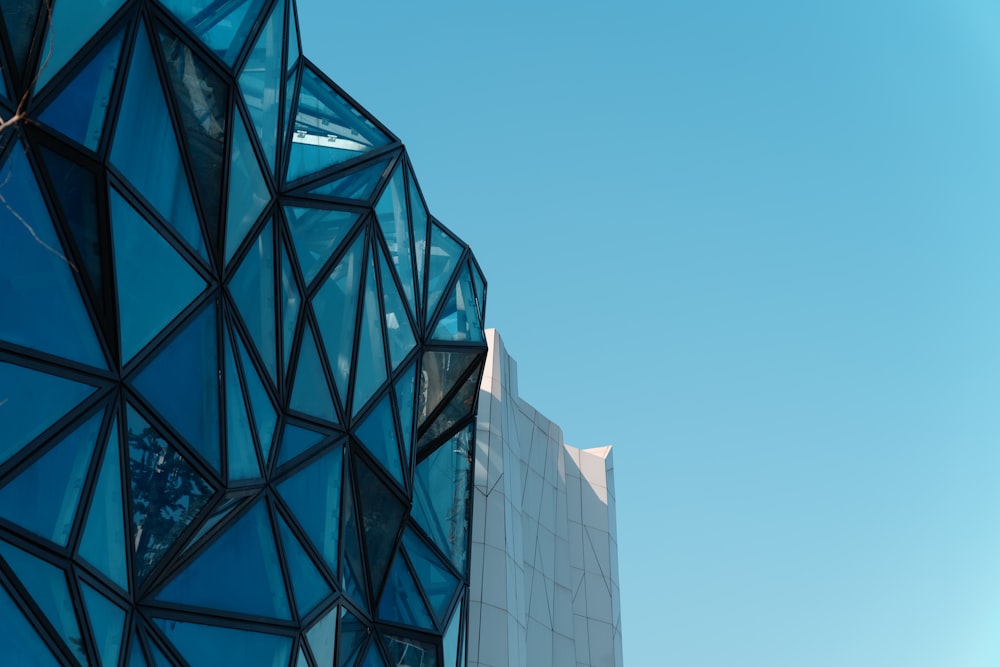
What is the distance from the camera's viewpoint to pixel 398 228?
70.7 feet

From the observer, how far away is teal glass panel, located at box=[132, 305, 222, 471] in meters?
14.4

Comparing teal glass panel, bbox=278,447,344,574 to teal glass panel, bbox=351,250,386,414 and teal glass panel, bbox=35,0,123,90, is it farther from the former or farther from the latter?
teal glass panel, bbox=35,0,123,90

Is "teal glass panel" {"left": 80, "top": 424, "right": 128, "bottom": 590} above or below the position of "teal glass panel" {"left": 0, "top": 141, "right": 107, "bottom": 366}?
Answer: below

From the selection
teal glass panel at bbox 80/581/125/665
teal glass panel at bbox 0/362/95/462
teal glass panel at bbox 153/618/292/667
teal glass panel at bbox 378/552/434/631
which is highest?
teal glass panel at bbox 378/552/434/631

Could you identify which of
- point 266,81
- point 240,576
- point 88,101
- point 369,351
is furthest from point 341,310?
point 88,101

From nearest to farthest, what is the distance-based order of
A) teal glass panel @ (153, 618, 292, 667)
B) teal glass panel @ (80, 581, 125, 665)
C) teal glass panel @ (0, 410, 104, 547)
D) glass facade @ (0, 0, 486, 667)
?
teal glass panel @ (0, 410, 104, 547), glass facade @ (0, 0, 486, 667), teal glass panel @ (80, 581, 125, 665), teal glass panel @ (153, 618, 292, 667)

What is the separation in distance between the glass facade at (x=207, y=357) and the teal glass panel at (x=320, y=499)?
0.12ft

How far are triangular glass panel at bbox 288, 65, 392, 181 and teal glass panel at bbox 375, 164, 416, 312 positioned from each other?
822 mm

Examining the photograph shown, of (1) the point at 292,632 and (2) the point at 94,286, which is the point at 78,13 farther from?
(1) the point at 292,632

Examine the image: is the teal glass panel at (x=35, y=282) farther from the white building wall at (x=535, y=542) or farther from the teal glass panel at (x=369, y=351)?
the white building wall at (x=535, y=542)

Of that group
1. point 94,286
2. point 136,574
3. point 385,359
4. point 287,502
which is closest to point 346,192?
point 385,359

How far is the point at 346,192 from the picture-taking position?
19.8 metres

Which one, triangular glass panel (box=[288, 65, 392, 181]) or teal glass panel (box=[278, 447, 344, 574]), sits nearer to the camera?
teal glass panel (box=[278, 447, 344, 574])

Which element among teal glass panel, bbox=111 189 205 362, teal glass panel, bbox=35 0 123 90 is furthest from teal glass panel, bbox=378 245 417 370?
teal glass panel, bbox=35 0 123 90
